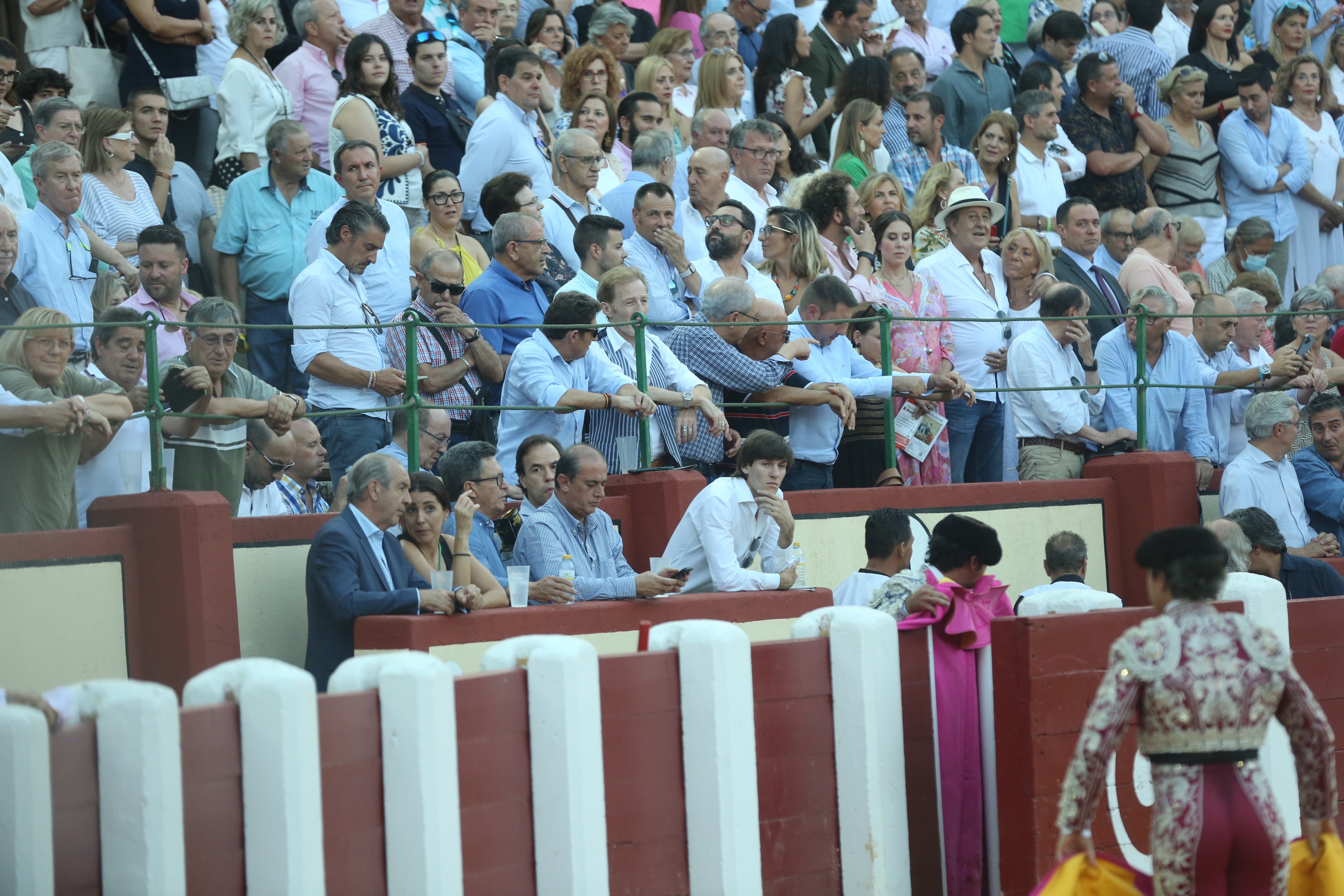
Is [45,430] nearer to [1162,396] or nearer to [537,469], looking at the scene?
Result: [537,469]

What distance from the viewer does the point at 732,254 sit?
383 inches

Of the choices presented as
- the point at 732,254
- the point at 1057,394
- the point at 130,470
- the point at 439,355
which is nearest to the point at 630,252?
the point at 732,254

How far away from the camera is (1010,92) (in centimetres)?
1422

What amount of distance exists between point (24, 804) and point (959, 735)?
3.40 m

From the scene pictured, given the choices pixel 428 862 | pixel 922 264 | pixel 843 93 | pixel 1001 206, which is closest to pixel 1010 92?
pixel 843 93

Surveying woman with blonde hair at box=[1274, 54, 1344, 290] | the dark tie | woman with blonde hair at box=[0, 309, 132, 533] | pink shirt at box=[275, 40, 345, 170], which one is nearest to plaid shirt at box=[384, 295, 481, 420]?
woman with blonde hair at box=[0, 309, 132, 533]

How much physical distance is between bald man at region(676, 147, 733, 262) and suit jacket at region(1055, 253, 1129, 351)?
2.21 metres

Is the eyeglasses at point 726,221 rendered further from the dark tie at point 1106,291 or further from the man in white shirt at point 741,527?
the dark tie at point 1106,291

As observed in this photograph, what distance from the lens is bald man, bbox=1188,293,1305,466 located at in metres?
10.7

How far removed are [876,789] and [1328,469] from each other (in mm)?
4649

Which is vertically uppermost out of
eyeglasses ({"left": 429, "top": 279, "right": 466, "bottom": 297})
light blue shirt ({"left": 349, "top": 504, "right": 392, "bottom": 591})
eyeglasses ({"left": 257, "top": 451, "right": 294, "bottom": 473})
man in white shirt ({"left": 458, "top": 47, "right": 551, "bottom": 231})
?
man in white shirt ({"left": 458, "top": 47, "right": 551, "bottom": 231})

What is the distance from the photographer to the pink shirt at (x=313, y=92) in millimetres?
11008

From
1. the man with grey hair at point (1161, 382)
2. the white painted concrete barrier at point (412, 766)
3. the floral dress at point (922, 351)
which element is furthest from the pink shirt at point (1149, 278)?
the white painted concrete barrier at point (412, 766)

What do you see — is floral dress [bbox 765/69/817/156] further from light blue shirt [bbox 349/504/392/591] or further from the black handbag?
light blue shirt [bbox 349/504/392/591]
